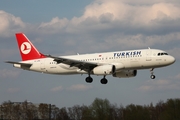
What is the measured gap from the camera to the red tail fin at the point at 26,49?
96.0m

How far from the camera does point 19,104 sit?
114 metres

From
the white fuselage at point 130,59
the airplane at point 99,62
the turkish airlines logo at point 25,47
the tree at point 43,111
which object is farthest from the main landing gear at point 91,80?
the turkish airlines logo at point 25,47

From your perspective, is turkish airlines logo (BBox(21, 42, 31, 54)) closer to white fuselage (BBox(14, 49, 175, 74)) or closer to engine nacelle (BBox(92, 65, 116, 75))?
white fuselage (BBox(14, 49, 175, 74))

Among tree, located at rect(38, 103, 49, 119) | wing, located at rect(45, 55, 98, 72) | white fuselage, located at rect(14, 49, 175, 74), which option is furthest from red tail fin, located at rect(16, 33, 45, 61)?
tree, located at rect(38, 103, 49, 119)

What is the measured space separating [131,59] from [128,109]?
33535 mm

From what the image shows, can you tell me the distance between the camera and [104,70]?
282 ft

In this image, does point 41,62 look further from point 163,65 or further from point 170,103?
point 170,103

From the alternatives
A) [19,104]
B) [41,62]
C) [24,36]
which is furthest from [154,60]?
[19,104]

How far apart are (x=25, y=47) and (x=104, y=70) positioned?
18968mm

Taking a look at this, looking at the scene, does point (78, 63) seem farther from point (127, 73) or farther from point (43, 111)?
point (43, 111)

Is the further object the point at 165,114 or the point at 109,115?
the point at 165,114

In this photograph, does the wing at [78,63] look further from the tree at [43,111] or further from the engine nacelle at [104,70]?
the tree at [43,111]

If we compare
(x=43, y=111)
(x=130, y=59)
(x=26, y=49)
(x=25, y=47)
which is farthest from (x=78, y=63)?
(x=25, y=47)

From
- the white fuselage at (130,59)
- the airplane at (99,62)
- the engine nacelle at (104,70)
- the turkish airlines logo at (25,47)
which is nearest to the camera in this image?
the white fuselage at (130,59)
